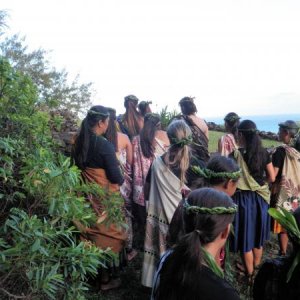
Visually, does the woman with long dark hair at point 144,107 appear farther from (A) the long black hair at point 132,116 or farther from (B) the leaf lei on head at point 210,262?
(B) the leaf lei on head at point 210,262

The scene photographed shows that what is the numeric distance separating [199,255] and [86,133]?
218 cm

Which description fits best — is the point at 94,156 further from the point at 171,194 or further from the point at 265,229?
the point at 265,229

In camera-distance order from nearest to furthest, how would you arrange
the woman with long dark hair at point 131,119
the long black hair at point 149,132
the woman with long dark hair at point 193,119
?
the long black hair at point 149,132, the woman with long dark hair at point 193,119, the woman with long dark hair at point 131,119

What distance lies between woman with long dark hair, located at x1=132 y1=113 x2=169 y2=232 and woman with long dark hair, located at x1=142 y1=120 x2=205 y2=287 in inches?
32.6

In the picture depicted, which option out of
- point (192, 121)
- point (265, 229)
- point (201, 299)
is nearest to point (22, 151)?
point (201, 299)

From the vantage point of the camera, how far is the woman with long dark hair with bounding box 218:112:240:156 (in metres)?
4.85

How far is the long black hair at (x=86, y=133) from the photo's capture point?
3.48m

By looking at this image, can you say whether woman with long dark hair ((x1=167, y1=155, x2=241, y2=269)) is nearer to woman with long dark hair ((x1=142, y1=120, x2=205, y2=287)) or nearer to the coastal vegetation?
woman with long dark hair ((x1=142, y1=120, x2=205, y2=287))

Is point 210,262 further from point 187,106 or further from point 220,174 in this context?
point 187,106

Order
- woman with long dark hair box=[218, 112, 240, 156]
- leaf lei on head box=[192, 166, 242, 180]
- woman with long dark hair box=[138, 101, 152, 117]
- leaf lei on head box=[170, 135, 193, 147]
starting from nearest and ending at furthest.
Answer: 1. leaf lei on head box=[192, 166, 242, 180]
2. leaf lei on head box=[170, 135, 193, 147]
3. woman with long dark hair box=[218, 112, 240, 156]
4. woman with long dark hair box=[138, 101, 152, 117]

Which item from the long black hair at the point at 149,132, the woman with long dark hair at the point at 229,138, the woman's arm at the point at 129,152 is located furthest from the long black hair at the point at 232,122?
the woman's arm at the point at 129,152

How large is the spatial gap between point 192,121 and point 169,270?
378 centimetres

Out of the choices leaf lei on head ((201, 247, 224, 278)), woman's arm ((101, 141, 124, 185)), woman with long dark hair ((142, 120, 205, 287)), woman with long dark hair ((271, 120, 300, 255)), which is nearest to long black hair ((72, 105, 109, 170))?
woman's arm ((101, 141, 124, 185))

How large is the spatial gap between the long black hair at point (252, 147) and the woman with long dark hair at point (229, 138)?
86cm
